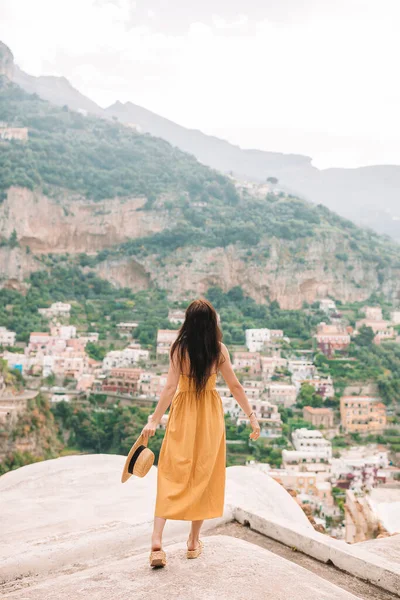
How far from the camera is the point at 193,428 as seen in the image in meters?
1.60

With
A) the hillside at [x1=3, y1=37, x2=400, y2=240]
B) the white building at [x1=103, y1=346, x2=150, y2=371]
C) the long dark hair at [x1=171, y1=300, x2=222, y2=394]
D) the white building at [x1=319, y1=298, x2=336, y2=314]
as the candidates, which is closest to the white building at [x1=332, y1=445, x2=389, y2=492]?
the white building at [x1=103, y1=346, x2=150, y2=371]

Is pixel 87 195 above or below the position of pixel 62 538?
above

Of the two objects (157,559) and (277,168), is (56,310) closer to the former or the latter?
(157,559)

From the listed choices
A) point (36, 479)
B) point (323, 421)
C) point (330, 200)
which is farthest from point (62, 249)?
point (330, 200)

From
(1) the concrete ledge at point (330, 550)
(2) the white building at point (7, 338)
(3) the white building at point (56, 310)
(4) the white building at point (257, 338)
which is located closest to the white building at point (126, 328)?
(3) the white building at point (56, 310)

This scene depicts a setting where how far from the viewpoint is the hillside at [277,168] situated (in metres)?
66.2

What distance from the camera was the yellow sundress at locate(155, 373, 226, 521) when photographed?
1.59 m

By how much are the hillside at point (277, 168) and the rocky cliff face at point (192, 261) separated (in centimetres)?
2844

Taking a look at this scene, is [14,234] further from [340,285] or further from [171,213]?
[340,285]

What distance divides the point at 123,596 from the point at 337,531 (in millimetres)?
9903

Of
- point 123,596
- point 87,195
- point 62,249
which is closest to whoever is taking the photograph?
point 123,596

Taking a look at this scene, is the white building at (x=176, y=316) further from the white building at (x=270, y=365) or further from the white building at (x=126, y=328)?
the white building at (x=270, y=365)

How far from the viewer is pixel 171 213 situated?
3581 centimetres

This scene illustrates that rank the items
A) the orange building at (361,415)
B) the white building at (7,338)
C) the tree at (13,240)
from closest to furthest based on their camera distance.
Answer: the orange building at (361,415) < the white building at (7,338) < the tree at (13,240)
